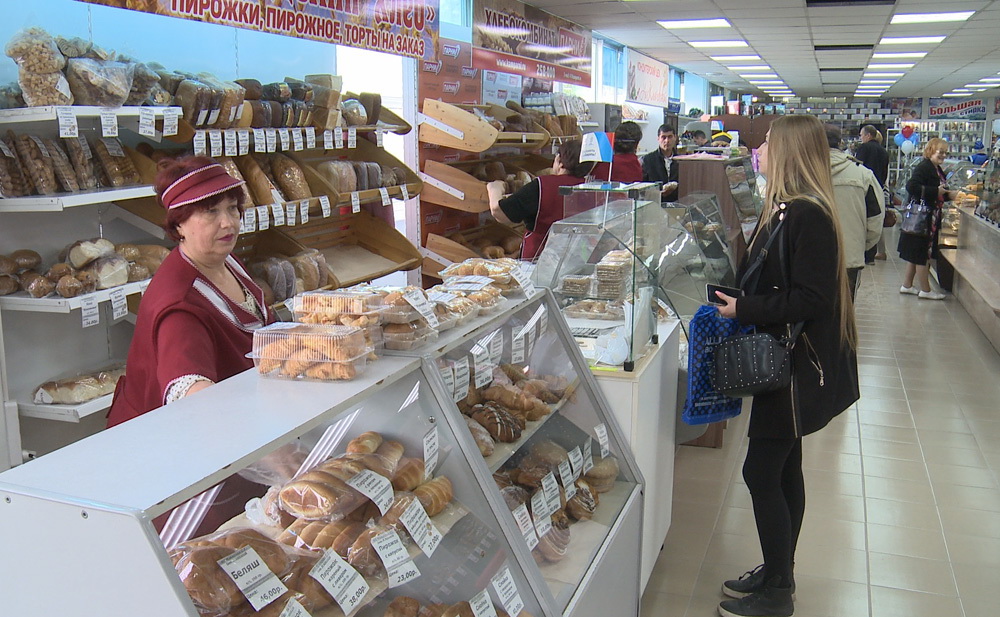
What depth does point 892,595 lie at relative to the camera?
335cm

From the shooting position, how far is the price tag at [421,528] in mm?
1681

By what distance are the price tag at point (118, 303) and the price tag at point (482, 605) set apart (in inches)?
83.1

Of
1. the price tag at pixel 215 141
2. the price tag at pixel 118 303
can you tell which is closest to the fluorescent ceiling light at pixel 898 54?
the price tag at pixel 215 141

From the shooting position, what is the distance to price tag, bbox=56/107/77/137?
112 inches

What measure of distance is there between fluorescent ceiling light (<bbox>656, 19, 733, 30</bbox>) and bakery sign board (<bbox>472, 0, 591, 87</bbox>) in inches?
38.0

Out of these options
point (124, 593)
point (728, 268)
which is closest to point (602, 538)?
point (124, 593)

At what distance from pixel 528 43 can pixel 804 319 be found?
19.7 feet

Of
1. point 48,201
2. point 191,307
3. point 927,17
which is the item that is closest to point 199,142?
point 48,201

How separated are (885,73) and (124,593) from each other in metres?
20.0

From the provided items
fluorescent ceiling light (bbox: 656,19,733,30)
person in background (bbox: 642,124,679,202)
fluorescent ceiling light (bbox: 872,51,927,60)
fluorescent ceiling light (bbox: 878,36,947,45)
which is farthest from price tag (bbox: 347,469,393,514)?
fluorescent ceiling light (bbox: 872,51,927,60)

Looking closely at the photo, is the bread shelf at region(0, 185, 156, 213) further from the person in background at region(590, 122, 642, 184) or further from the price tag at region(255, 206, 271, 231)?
the person in background at region(590, 122, 642, 184)

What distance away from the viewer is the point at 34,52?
288 centimetres

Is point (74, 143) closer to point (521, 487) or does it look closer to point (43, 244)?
point (43, 244)

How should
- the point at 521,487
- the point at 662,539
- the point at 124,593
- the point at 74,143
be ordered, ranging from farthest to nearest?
the point at 662,539 → the point at 74,143 → the point at 521,487 → the point at 124,593
